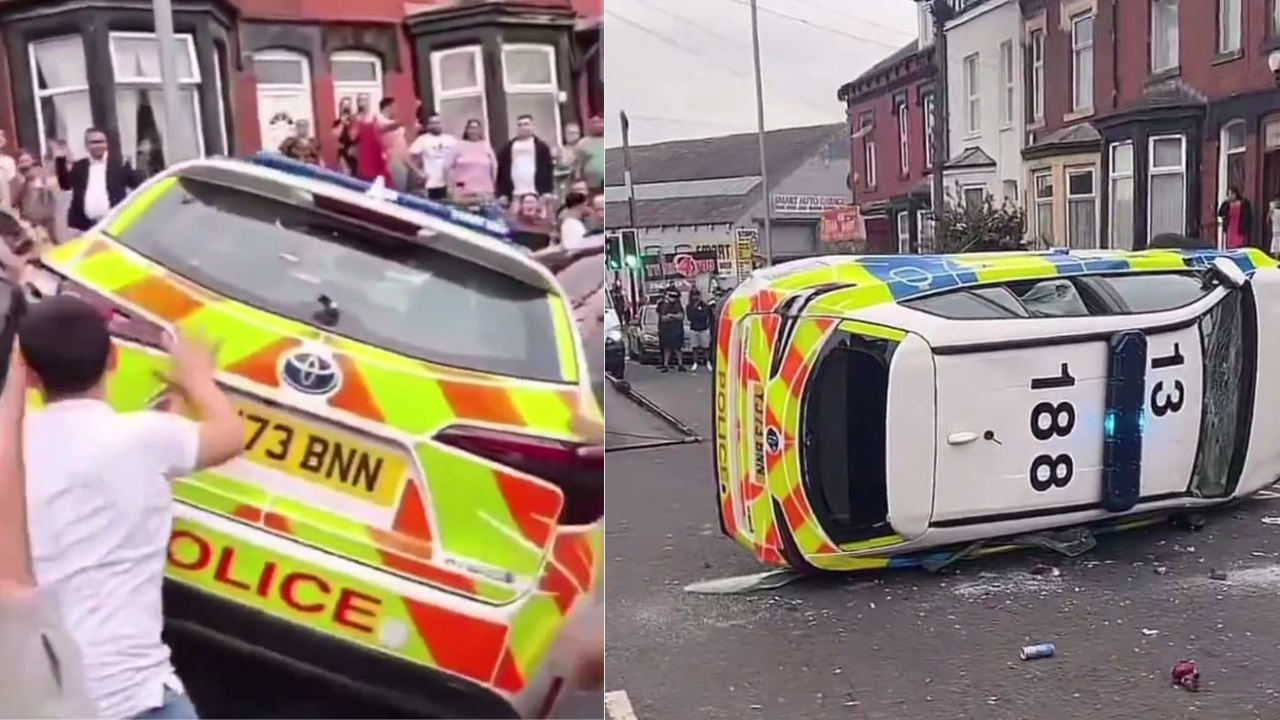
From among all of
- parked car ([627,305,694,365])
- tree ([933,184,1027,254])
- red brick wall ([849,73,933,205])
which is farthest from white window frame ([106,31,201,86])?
parked car ([627,305,694,365])

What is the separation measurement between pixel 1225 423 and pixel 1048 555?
1021 mm

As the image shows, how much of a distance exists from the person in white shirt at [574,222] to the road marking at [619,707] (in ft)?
7.85

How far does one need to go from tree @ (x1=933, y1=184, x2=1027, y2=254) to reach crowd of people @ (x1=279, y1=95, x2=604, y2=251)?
4.16 m

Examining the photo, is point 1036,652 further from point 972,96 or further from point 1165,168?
point 972,96

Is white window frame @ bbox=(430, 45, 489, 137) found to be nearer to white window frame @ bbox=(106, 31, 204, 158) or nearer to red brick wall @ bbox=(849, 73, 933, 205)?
white window frame @ bbox=(106, 31, 204, 158)

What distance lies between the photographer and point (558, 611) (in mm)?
1423

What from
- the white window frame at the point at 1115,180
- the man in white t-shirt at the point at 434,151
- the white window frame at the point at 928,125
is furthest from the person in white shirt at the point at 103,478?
the white window frame at the point at 1115,180

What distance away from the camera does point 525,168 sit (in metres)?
1.41

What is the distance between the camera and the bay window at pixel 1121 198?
5270 millimetres

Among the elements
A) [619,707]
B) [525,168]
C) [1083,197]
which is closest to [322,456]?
[525,168]

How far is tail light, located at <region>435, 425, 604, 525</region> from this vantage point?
136cm

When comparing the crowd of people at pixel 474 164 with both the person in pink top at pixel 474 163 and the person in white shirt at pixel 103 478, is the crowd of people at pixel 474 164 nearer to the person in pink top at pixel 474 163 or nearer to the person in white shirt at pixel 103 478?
the person in pink top at pixel 474 163

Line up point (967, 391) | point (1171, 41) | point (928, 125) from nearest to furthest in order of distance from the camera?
point (967, 391) → point (1171, 41) → point (928, 125)

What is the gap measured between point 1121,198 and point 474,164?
471 centimetres
